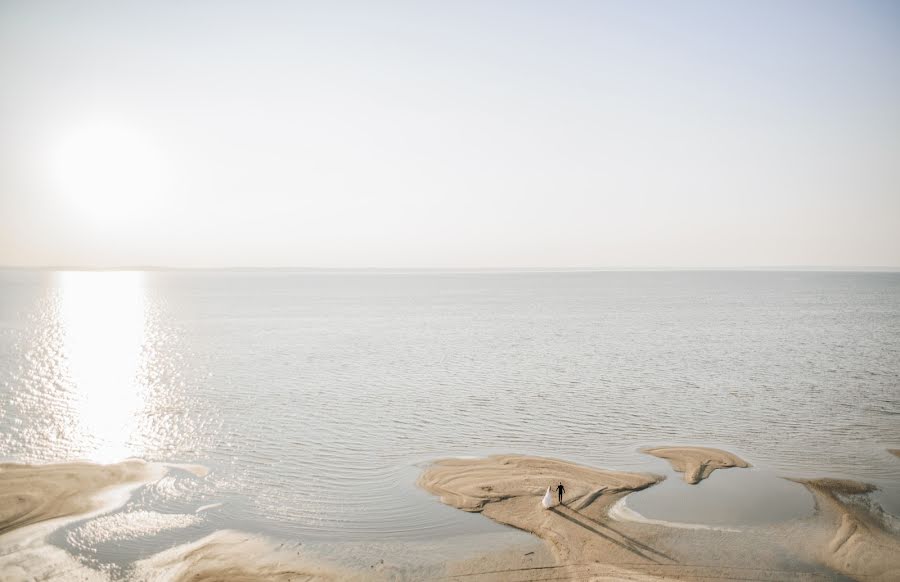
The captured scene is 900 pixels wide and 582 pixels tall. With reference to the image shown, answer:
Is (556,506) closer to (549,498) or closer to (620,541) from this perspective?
(549,498)

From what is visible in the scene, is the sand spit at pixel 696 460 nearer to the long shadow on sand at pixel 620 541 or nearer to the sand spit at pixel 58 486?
the long shadow on sand at pixel 620 541

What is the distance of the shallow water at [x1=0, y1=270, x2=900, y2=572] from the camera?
28000mm

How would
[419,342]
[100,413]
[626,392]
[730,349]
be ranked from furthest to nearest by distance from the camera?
1. [419,342]
2. [730,349]
3. [626,392]
4. [100,413]

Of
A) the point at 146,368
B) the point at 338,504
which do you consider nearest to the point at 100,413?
the point at 146,368

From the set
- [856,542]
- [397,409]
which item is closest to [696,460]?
[856,542]

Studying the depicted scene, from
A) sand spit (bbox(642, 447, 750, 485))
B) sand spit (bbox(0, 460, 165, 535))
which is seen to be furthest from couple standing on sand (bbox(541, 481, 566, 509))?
sand spit (bbox(0, 460, 165, 535))

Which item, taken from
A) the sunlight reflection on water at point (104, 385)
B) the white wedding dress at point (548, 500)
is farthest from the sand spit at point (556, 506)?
the sunlight reflection on water at point (104, 385)

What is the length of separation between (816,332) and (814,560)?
81.6m

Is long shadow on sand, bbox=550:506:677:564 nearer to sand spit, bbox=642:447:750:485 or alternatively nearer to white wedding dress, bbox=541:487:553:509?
white wedding dress, bbox=541:487:553:509

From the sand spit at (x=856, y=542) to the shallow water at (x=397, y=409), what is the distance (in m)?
2.56

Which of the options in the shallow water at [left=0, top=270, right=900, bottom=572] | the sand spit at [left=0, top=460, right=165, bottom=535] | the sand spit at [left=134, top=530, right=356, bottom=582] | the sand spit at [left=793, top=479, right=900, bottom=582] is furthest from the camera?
the shallow water at [left=0, top=270, right=900, bottom=572]

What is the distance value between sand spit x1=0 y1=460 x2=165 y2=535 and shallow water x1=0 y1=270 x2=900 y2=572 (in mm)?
1902

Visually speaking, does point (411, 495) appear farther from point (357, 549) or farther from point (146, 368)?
point (146, 368)

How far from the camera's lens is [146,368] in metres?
61.1
